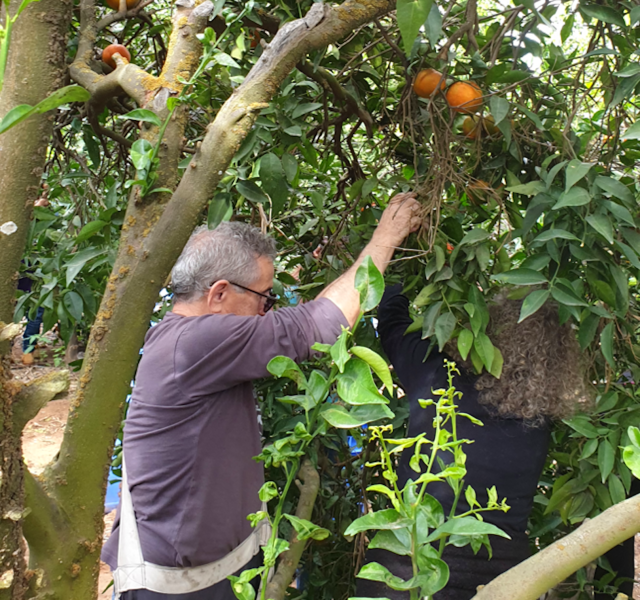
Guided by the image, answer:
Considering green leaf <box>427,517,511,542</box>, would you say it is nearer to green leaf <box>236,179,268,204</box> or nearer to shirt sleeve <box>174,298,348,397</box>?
shirt sleeve <box>174,298,348,397</box>

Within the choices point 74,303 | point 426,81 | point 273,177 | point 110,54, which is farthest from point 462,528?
point 110,54

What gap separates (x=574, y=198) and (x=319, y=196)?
0.90 m

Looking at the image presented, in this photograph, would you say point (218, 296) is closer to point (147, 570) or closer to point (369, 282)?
point (147, 570)

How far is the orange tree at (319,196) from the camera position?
0.99 m

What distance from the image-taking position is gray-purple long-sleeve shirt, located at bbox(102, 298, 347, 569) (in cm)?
146

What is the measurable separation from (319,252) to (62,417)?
18.8ft

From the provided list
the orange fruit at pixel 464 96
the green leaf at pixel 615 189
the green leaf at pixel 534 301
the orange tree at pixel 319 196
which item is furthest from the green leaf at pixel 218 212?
the green leaf at pixel 615 189

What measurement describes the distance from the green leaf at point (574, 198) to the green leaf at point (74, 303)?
1.28m

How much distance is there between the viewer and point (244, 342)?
1.45 meters

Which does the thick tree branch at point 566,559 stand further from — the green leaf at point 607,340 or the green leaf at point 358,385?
the green leaf at point 607,340

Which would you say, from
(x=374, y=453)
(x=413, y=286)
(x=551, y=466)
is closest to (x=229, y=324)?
(x=413, y=286)

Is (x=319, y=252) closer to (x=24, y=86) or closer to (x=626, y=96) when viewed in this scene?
(x=626, y=96)

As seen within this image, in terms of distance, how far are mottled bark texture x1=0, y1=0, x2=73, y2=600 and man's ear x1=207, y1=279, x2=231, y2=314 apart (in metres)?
0.73

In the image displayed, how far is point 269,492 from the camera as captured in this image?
83 centimetres
